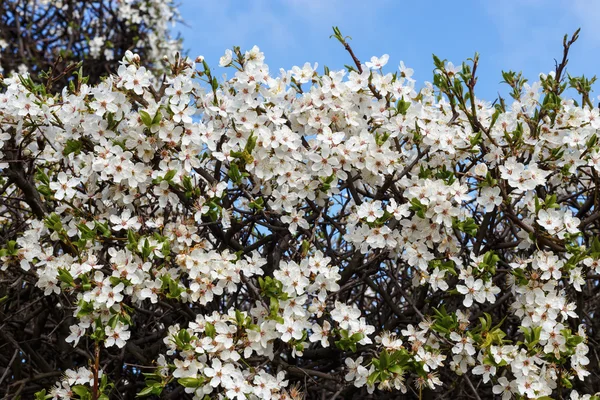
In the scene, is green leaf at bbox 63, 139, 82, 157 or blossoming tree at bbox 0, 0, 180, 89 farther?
blossoming tree at bbox 0, 0, 180, 89

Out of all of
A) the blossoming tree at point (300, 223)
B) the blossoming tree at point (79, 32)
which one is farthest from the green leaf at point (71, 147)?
the blossoming tree at point (79, 32)

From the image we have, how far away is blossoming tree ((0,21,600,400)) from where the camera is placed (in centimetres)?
296

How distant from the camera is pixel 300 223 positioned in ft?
10.3

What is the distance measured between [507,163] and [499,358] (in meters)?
0.85

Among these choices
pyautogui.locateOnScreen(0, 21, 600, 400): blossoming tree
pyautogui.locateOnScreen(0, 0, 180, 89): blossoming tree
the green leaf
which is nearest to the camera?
pyautogui.locateOnScreen(0, 21, 600, 400): blossoming tree

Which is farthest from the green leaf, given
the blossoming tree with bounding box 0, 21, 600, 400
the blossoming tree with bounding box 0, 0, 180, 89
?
the blossoming tree with bounding box 0, 0, 180, 89

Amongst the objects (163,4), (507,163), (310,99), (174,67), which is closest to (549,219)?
(507,163)

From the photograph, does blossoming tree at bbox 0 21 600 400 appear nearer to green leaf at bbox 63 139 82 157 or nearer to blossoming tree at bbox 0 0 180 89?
green leaf at bbox 63 139 82 157

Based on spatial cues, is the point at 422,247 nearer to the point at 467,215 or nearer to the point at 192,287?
the point at 467,215

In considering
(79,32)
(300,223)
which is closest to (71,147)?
(300,223)

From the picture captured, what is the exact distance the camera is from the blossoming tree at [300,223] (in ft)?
9.73

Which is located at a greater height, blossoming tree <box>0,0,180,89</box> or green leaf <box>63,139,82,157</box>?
blossoming tree <box>0,0,180,89</box>

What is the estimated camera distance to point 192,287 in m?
2.94

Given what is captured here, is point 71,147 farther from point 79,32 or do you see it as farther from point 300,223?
point 79,32
